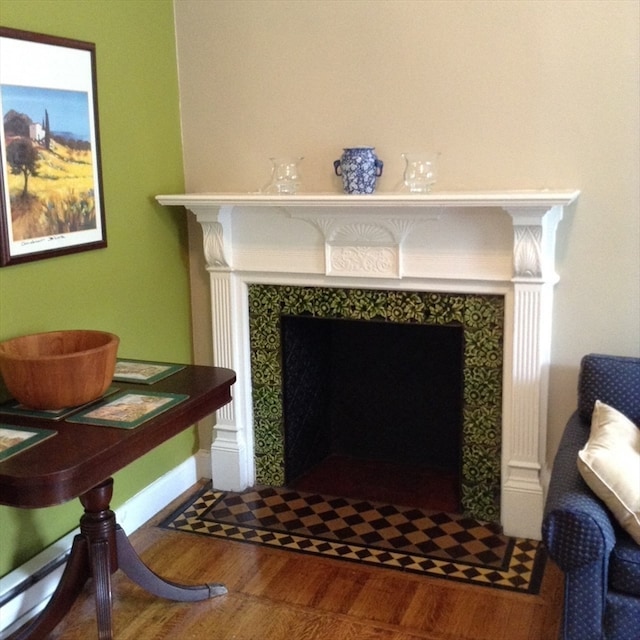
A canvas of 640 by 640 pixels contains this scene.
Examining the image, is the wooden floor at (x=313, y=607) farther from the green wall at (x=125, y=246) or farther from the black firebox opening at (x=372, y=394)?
the black firebox opening at (x=372, y=394)

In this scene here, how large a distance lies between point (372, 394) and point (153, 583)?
143 centimetres

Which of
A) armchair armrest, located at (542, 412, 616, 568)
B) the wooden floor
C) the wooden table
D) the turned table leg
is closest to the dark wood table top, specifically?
the wooden table

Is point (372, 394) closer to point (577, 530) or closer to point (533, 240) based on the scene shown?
point (533, 240)

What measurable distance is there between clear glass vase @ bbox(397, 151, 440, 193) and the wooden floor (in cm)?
138

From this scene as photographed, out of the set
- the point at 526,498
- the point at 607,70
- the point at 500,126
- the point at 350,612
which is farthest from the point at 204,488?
the point at 607,70

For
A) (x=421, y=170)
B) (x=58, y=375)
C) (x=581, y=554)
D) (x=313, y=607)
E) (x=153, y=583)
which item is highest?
(x=421, y=170)

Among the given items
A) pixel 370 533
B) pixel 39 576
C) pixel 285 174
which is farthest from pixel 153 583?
pixel 285 174

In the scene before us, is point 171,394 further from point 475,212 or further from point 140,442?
point 475,212

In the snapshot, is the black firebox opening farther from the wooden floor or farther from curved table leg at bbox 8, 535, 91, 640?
curved table leg at bbox 8, 535, 91, 640

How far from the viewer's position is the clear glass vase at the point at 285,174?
308cm

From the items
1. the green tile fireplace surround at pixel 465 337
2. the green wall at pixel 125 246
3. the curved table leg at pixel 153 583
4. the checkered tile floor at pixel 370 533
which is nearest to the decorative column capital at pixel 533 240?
the green tile fireplace surround at pixel 465 337

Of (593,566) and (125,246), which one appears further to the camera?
(125,246)

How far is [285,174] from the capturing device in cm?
309

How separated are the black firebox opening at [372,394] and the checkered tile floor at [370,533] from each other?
27 cm
